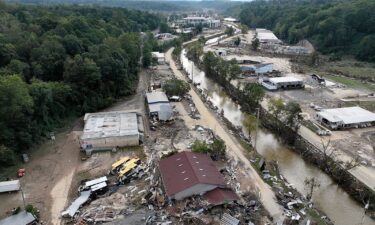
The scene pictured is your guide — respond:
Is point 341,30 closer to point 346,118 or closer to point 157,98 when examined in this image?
point 346,118

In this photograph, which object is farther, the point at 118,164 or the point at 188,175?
the point at 118,164

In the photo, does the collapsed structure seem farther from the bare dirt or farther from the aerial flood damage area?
the bare dirt

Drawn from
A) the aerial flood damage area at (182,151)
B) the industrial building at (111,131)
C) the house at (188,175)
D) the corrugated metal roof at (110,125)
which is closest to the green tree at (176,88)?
the aerial flood damage area at (182,151)

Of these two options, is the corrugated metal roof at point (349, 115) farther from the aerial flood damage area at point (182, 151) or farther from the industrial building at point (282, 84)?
the industrial building at point (282, 84)

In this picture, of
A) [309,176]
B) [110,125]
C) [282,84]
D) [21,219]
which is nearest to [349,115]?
[309,176]

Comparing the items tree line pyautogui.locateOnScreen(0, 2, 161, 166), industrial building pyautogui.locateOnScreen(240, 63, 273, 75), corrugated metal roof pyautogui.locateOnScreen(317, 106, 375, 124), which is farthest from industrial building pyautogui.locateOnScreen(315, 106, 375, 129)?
tree line pyautogui.locateOnScreen(0, 2, 161, 166)

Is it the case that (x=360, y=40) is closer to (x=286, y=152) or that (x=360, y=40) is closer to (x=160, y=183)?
(x=286, y=152)

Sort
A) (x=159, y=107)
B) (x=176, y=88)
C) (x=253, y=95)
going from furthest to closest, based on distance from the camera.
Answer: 1. (x=176, y=88)
2. (x=253, y=95)
3. (x=159, y=107)

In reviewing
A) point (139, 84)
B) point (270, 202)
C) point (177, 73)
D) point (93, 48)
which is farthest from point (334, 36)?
point (270, 202)
